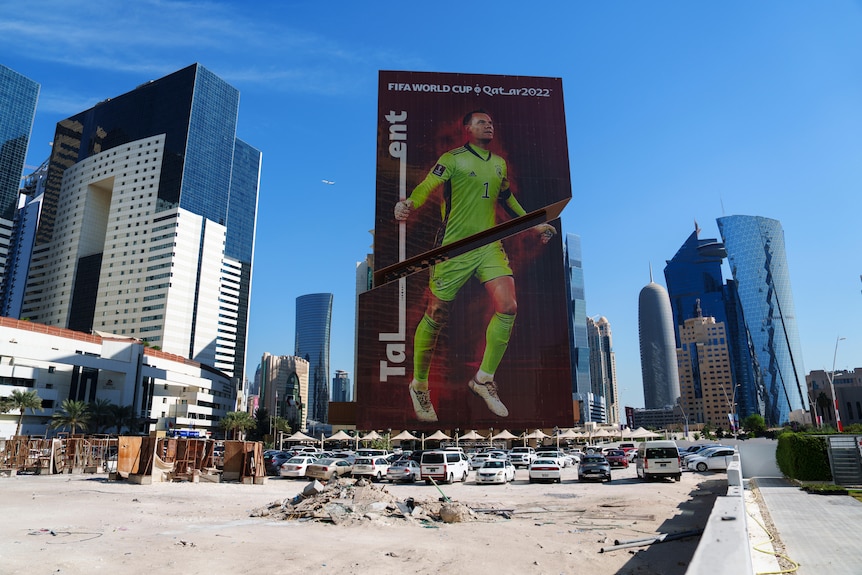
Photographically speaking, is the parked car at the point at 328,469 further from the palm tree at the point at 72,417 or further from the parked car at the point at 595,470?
the palm tree at the point at 72,417

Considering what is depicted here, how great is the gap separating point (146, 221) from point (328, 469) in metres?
126

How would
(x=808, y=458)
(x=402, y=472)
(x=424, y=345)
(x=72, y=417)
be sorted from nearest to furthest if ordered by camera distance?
(x=808, y=458) → (x=402, y=472) → (x=424, y=345) → (x=72, y=417)

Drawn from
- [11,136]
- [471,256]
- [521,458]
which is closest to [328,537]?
[521,458]

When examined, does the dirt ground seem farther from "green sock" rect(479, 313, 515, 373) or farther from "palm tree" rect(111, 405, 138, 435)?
"palm tree" rect(111, 405, 138, 435)

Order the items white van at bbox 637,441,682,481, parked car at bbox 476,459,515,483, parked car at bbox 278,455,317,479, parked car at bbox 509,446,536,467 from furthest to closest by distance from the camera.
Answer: parked car at bbox 509,446,536,467 → parked car at bbox 278,455,317,479 → parked car at bbox 476,459,515,483 → white van at bbox 637,441,682,481

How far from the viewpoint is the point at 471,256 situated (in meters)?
65.1


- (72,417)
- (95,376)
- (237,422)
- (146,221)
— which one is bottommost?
(237,422)

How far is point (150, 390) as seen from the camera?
96.0m

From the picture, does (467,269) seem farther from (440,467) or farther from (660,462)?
(660,462)

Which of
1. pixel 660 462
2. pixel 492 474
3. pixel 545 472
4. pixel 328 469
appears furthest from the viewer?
pixel 545 472

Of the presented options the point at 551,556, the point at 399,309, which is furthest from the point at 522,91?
the point at 551,556

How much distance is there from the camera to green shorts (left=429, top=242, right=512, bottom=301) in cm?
6425

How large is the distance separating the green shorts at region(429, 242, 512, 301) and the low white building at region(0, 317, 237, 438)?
148ft

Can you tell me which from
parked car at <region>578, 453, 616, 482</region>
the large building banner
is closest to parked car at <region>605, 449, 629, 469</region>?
parked car at <region>578, 453, 616, 482</region>
